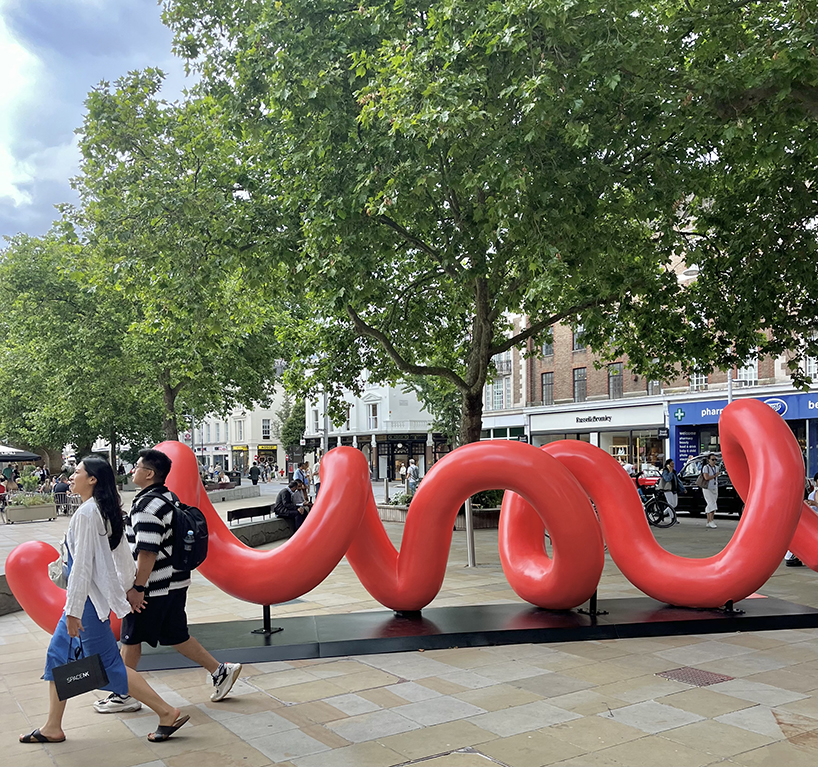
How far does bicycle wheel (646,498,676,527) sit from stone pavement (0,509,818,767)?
12.3m

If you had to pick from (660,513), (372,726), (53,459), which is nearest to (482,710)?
(372,726)

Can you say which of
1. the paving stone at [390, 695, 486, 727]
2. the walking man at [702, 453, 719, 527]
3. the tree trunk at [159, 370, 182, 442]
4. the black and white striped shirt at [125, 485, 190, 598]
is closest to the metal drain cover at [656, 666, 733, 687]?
the paving stone at [390, 695, 486, 727]

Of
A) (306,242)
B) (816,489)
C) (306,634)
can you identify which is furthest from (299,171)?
(816,489)

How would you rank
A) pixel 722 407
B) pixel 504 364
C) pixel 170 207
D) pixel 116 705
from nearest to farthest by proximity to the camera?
pixel 116 705, pixel 170 207, pixel 722 407, pixel 504 364

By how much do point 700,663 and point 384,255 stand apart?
8.28m

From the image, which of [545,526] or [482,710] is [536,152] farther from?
[482,710]

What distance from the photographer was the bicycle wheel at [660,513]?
20297 millimetres

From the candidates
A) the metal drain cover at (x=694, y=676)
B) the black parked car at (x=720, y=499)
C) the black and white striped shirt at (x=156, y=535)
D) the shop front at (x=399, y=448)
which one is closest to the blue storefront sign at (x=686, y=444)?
the black parked car at (x=720, y=499)

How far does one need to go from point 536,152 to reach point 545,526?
168 inches

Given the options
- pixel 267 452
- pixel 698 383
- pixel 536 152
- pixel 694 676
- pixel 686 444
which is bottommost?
pixel 267 452

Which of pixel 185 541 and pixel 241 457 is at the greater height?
pixel 185 541

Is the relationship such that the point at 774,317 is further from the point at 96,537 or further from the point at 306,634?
the point at 96,537

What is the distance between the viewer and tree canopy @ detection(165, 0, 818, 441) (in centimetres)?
896

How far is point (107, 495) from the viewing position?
527cm
